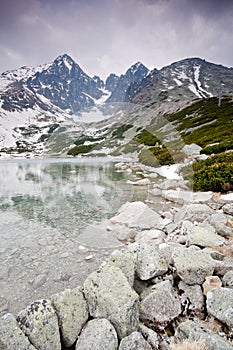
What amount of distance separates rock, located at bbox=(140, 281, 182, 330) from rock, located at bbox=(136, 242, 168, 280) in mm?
414

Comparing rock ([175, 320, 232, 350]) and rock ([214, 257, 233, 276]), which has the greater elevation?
rock ([214, 257, 233, 276])

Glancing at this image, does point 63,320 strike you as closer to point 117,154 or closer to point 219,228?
point 219,228

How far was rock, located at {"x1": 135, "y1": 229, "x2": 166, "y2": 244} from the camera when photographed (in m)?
7.66

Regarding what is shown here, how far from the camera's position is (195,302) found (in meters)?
4.15

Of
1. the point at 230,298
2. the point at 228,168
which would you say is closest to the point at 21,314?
the point at 230,298

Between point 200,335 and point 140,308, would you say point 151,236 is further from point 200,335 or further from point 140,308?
point 200,335

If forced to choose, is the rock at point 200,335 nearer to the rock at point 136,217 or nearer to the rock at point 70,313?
the rock at point 70,313

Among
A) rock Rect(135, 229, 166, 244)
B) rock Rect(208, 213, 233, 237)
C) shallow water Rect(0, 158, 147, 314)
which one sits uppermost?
rock Rect(208, 213, 233, 237)

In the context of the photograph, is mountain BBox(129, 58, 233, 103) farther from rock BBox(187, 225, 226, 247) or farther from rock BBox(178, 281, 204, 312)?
rock BBox(178, 281, 204, 312)

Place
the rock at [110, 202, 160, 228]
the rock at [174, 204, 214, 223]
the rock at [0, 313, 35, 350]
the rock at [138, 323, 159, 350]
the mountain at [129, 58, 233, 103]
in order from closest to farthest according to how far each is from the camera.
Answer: the rock at [0, 313, 35, 350] < the rock at [138, 323, 159, 350] < the rock at [174, 204, 214, 223] < the rock at [110, 202, 160, 228] < the mountain at [129, 58, 233, 103]

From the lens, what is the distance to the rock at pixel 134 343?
11.0 ft

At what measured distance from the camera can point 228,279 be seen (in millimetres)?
4262

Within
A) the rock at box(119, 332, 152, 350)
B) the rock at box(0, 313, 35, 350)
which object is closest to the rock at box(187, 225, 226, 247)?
the rock at box(119, 332, 152, 350)

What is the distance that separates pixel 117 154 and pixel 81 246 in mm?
45363
